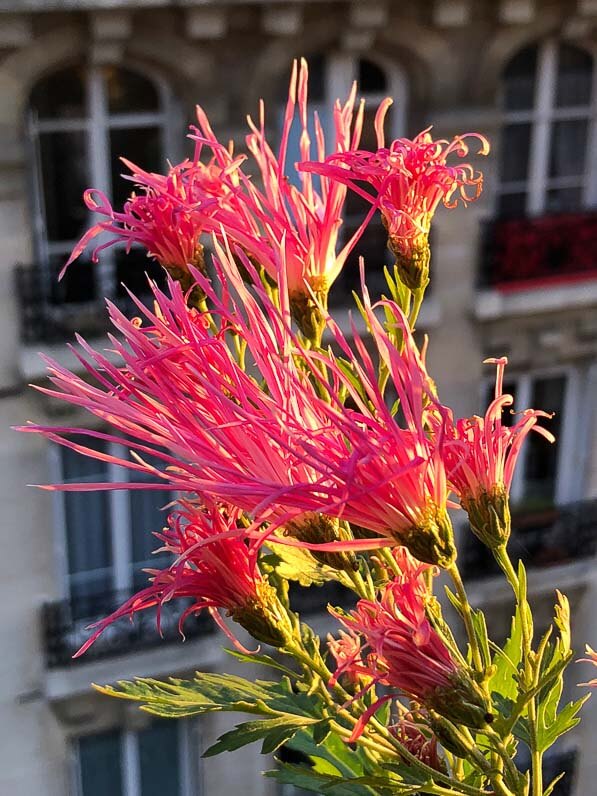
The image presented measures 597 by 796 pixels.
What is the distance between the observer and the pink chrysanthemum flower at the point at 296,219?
72cm

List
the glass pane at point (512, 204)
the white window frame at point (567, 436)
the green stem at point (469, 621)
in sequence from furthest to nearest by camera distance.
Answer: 1. the white window frame at point (567, 436)
2. the glass pane at point (512, 204)
3. the green stem at point (469, 621)

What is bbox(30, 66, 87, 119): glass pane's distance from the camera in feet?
10.2

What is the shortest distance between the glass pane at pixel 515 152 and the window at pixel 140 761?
224cm

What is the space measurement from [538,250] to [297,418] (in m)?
3.32

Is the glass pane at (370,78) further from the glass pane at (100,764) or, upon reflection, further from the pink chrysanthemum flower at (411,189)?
the pink chrysanthemum flower at (411,189)

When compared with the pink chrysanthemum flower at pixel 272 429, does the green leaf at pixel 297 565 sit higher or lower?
lower

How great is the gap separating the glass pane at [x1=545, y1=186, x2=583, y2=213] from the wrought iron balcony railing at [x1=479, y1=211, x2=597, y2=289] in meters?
0.11

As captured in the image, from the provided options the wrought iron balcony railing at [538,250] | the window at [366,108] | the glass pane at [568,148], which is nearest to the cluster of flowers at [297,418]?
the window at [366,108]

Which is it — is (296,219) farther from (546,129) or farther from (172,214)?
(546,129)

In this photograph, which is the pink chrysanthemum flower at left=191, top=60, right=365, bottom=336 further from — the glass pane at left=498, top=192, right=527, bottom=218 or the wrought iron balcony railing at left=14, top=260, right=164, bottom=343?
the glass pane at left=498, top=192, right=527, bottom=218

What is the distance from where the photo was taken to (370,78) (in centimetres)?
356

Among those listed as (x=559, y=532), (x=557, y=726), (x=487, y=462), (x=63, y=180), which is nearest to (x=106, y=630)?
(x=63, y=180)

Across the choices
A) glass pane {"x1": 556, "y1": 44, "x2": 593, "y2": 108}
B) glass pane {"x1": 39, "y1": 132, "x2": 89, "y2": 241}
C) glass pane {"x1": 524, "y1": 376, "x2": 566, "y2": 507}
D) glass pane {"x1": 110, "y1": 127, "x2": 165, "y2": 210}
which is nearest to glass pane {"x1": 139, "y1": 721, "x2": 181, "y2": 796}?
glass pane {"x1": 524, "y1": 376, "x2": 566, "y2": 507}

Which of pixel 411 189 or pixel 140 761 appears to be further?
pixel 140 761
